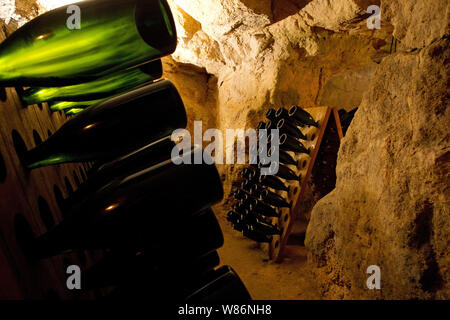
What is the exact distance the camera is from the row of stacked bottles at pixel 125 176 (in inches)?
14.2

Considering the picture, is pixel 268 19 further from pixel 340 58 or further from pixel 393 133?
pixel 393 133

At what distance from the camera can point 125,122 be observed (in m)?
0.45

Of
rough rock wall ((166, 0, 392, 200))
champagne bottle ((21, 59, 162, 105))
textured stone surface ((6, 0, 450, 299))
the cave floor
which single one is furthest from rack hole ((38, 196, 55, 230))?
rough rock wall ((166, 0, 392, 200))

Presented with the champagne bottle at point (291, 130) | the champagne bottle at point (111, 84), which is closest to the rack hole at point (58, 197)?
the champagne bottle at point (111, 84)

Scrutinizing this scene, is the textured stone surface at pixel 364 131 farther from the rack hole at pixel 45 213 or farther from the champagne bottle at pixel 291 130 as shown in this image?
the rack hole at pixel 45 213

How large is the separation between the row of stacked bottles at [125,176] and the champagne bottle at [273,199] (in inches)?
56.6

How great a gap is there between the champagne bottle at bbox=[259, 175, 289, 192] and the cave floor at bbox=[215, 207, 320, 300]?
54 cm

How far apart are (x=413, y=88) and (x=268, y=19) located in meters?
1.43

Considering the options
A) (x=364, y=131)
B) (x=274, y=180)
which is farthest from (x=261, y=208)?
(x=364, y=131)

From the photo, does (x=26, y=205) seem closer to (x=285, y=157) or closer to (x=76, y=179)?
(x=76, y=179)

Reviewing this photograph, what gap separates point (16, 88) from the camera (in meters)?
0.39

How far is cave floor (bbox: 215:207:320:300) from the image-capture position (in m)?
1.65

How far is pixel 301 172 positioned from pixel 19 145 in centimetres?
182
